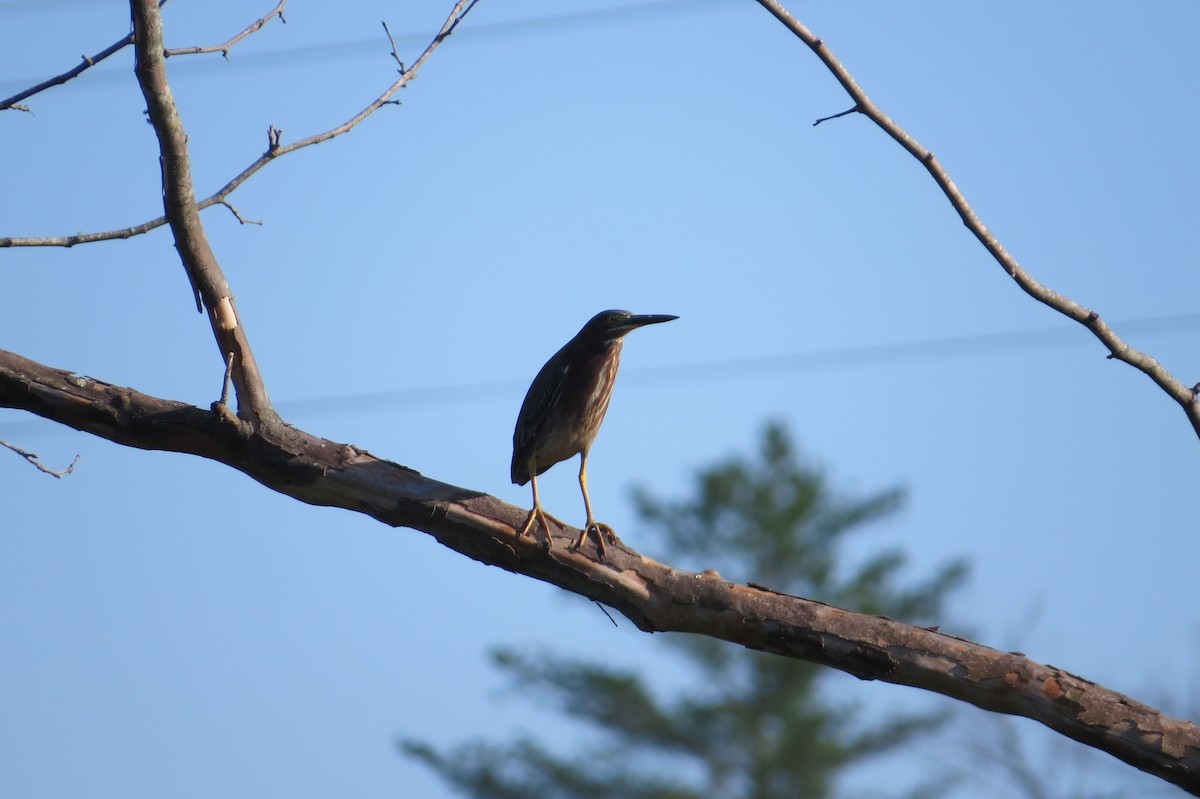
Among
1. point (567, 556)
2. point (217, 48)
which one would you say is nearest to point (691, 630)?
point (567, 556)

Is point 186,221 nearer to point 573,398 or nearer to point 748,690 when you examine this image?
point 573,398

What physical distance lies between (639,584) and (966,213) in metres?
1.56

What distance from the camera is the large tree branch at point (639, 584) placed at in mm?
4109

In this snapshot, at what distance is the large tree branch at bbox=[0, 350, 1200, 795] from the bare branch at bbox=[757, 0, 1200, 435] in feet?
3.35

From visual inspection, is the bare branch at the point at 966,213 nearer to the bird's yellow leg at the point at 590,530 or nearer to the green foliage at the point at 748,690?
the bird's yellow leg at the point at 590,530

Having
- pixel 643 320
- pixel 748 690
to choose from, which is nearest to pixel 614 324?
pixel 643 320

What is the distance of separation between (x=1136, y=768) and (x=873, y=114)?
2230mm

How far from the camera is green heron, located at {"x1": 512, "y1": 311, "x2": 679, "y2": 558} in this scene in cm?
635

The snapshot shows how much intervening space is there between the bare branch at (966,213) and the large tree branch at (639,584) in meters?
1.02

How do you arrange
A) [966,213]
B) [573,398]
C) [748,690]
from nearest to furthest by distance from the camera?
[966,213] → [573,398] → [748,690]

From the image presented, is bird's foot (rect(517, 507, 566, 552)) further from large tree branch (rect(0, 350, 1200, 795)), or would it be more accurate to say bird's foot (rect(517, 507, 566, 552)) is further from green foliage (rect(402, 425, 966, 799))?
green foliage (rect(402, 425, 966, 799))

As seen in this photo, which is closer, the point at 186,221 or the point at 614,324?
the point at 186,221

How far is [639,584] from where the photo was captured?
4.34m

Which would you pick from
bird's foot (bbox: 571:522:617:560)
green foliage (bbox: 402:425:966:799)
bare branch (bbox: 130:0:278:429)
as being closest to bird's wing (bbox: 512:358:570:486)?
bird's foot (bbox: 571:522:617:560)
